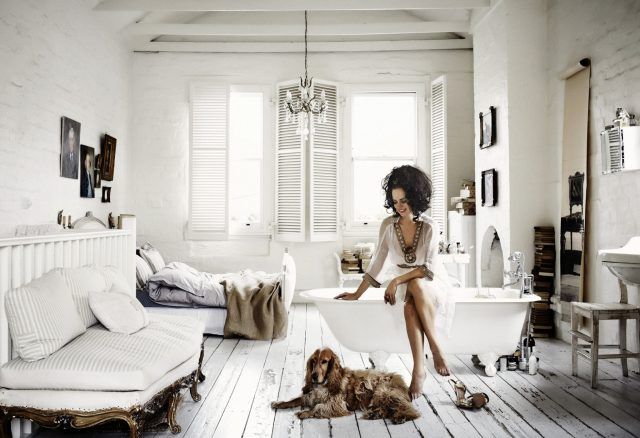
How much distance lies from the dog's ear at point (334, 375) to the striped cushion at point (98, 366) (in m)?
0.93

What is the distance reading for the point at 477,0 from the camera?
6066mm

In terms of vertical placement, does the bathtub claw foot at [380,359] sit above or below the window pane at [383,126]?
below

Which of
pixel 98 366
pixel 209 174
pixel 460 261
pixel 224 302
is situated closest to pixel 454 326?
pixel 460 261

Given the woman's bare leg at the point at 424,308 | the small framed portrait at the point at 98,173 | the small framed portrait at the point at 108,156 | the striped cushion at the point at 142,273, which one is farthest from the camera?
the small framed portrait at the point at 108,156

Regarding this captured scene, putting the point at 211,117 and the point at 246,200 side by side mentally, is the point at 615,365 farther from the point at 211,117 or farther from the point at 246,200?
the point at 211,117

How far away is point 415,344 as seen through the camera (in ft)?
11.8

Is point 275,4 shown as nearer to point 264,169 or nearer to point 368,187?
point 264,169

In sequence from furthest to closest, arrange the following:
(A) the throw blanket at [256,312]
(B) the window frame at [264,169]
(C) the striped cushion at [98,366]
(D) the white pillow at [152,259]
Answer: (B) the window frame at [264,169]
(D) the white pillow at [152,259]
(A) the throw blanket at [256,312]
(C) the striped cushion at [98,366]

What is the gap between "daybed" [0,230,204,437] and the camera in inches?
99.0

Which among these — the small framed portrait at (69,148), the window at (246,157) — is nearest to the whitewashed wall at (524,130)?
the window at (246,157)

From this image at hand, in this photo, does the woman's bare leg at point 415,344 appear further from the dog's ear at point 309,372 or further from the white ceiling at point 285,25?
the white ceiling at point 285,25

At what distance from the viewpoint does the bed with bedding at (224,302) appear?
5.40 meters

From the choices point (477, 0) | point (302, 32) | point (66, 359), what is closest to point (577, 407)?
point (66, 359)

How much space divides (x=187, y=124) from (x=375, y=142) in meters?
2.85
